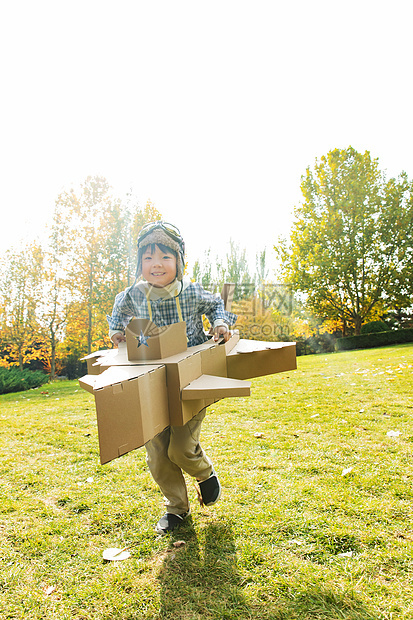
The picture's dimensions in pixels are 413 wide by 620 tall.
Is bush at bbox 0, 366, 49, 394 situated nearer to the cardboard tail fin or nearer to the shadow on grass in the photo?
the shadow on grass

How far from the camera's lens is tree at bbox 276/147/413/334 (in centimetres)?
1911

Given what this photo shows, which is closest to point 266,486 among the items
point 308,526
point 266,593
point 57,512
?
point 308,526

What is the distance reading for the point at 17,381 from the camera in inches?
471

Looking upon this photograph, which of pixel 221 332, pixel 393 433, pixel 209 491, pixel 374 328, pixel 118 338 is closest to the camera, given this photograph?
pixel 221 332

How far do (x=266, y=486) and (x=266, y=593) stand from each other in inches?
38.8

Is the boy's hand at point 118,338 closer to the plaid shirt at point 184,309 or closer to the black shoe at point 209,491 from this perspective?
the plaid shirt at point 184,309

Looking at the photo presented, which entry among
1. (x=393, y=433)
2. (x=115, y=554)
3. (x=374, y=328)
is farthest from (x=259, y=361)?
(x=374, y=328)

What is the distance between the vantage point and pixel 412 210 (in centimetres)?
1912

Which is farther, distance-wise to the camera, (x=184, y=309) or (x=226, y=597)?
(x=184, y=309)

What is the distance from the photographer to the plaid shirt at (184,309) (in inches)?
92.1

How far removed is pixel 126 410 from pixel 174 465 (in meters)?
1.14

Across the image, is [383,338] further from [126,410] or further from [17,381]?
[126,410]

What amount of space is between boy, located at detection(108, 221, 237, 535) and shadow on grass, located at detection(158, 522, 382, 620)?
15.3 inches

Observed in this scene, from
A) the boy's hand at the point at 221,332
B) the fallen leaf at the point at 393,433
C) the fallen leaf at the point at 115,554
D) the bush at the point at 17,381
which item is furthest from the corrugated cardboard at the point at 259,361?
the bush at the point at 17,381
